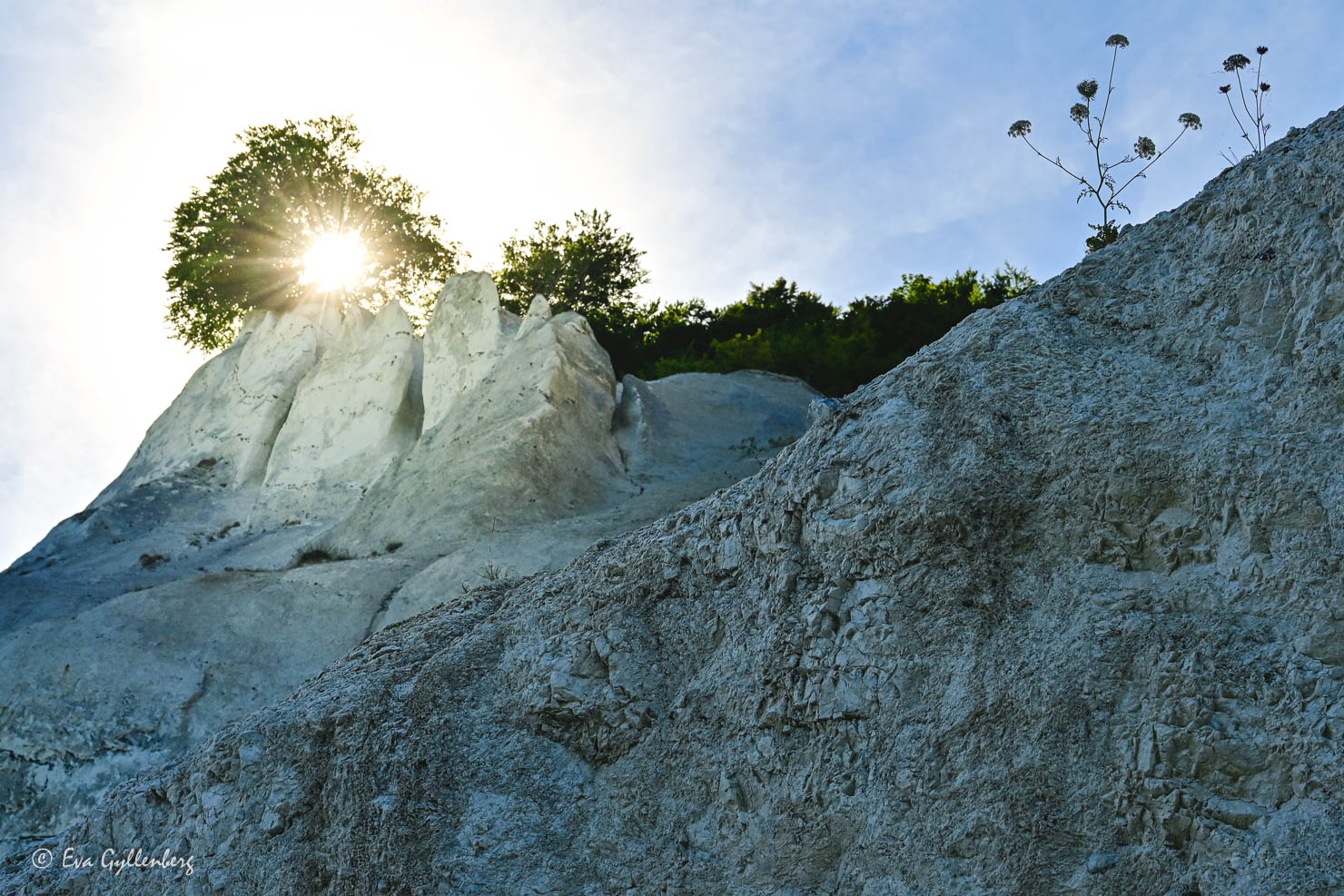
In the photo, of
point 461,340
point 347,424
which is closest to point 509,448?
point 461,340

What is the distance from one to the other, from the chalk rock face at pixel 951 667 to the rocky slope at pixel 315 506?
454cm

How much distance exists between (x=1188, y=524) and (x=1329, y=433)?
0.58 meters

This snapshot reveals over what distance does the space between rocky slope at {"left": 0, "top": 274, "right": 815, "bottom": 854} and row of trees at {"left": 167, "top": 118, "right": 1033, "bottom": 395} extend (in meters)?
2.26

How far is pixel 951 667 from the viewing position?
14.6 feet

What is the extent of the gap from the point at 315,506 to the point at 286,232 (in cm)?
949

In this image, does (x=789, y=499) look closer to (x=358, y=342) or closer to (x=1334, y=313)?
(x=1334, y=313)

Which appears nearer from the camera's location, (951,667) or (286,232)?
(951,667)

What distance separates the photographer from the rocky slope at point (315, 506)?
10.5m

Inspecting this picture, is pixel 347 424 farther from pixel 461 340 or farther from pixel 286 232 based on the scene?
pixel 286 232

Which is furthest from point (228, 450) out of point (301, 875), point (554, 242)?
point (301, 875)

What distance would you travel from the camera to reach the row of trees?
23.5m

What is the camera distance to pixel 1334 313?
14.5ft

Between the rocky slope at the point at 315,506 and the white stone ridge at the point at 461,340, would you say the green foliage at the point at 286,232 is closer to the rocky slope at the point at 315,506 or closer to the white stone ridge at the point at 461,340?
the rocky slope at the point at 315,506

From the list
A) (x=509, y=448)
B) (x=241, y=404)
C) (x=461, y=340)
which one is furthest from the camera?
(x=241, y=404)
